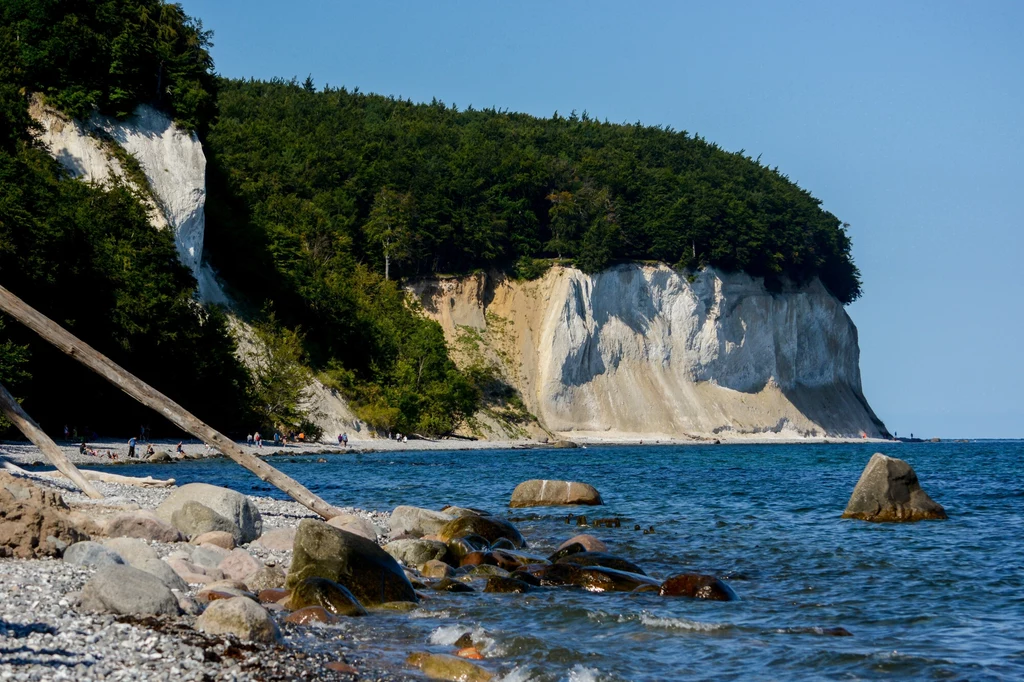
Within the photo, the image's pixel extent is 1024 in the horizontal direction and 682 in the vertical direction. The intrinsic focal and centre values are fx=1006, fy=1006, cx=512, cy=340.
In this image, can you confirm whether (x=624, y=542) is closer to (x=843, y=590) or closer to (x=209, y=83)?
(x=843, y=590)

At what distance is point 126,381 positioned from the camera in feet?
56.6

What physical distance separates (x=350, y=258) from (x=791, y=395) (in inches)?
2010

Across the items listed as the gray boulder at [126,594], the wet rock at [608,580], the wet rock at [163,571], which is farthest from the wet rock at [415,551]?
the gray boulder at [126,594]

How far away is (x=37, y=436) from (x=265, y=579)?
7241mm

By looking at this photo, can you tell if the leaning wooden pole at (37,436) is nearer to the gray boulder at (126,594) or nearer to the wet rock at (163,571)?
the wet rock at (163,571)

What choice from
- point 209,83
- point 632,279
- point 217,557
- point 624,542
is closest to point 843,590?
point 624,542

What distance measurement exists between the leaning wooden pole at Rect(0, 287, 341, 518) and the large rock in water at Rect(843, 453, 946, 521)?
44.9 ft

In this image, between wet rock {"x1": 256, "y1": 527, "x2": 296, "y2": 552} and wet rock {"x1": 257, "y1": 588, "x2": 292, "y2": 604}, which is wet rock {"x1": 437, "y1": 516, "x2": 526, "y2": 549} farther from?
wet rock {"x1": 257, "y1": 588, "x2": 292, "y2": 604}

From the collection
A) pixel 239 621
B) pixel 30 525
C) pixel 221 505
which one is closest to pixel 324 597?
pixel 239 621

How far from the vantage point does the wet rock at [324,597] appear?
12.7m

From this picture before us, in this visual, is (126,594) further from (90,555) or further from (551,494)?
(551,494)

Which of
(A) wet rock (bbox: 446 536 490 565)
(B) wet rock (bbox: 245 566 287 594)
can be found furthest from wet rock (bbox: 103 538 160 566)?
(A) wet rock (bbox: 446 536 490 565)

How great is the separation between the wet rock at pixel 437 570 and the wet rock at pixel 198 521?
3.17m

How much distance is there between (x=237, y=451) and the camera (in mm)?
17734
